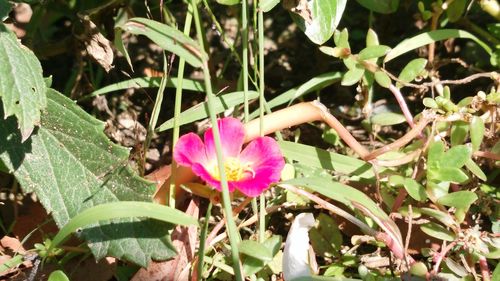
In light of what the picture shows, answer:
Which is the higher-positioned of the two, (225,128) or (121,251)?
(225,128)

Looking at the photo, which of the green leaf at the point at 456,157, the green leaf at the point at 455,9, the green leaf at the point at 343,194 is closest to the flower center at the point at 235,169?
the green leaf at the point at 343,194

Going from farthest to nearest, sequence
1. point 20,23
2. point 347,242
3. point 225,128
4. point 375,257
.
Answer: point 20,23
point 347,242
point 375,257
point 225,128

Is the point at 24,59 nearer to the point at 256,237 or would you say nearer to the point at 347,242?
the point at 256,237

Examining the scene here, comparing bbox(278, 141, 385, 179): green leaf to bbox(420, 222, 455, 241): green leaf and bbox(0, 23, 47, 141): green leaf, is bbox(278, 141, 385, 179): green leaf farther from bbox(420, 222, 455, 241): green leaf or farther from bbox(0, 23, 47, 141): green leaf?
bbox(0, 23, 47, 141): green leaf

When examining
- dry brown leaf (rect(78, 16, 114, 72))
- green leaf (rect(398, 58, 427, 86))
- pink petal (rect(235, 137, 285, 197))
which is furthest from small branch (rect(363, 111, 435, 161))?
dry brown leaf (rect(78, 16, 114, 72))

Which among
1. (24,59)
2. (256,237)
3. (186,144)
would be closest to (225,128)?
(186,144)

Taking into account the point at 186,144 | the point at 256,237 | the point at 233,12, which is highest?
the point at 233,12
